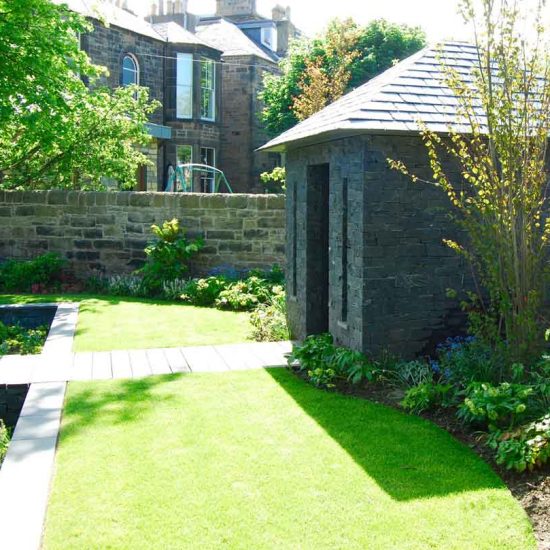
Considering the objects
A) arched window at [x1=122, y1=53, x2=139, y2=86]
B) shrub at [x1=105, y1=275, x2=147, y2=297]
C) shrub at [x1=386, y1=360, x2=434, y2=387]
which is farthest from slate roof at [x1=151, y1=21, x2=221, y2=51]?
shrub at [x1=386, y1=360, x2=434, y2=387]

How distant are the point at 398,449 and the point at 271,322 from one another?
504 cm

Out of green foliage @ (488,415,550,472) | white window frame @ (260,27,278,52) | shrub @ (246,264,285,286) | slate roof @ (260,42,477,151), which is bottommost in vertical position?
green foliage @ (488,415,550,472)

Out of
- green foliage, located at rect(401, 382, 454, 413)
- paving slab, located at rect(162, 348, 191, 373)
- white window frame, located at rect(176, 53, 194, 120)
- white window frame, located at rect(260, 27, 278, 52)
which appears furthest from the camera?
white window frame, located at rect(260, 27, 278, 52)

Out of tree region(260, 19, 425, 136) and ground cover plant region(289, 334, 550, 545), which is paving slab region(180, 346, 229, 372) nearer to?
ground cover plant region(289, 334, 550, 545)

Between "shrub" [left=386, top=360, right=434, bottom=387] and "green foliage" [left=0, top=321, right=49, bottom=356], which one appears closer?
"shrub" [left=386, top=360, right=434, bottom=387]

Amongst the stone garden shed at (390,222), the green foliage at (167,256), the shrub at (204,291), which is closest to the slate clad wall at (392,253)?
the stone garden shed at (390,222)

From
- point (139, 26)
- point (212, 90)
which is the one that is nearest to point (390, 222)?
point (139, 26)

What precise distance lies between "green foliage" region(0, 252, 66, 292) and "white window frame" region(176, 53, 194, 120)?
14.1 m

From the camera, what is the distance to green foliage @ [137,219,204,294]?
1431 centimetres

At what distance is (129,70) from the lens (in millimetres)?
25828

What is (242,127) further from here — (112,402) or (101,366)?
(112,402)

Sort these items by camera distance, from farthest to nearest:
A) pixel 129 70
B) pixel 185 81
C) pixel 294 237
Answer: pixel 185 81 → pixel 129 70 → pixel 294 237

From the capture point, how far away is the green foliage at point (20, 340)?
30.6 ft

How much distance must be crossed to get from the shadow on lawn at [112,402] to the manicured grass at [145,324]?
6.05 ft
